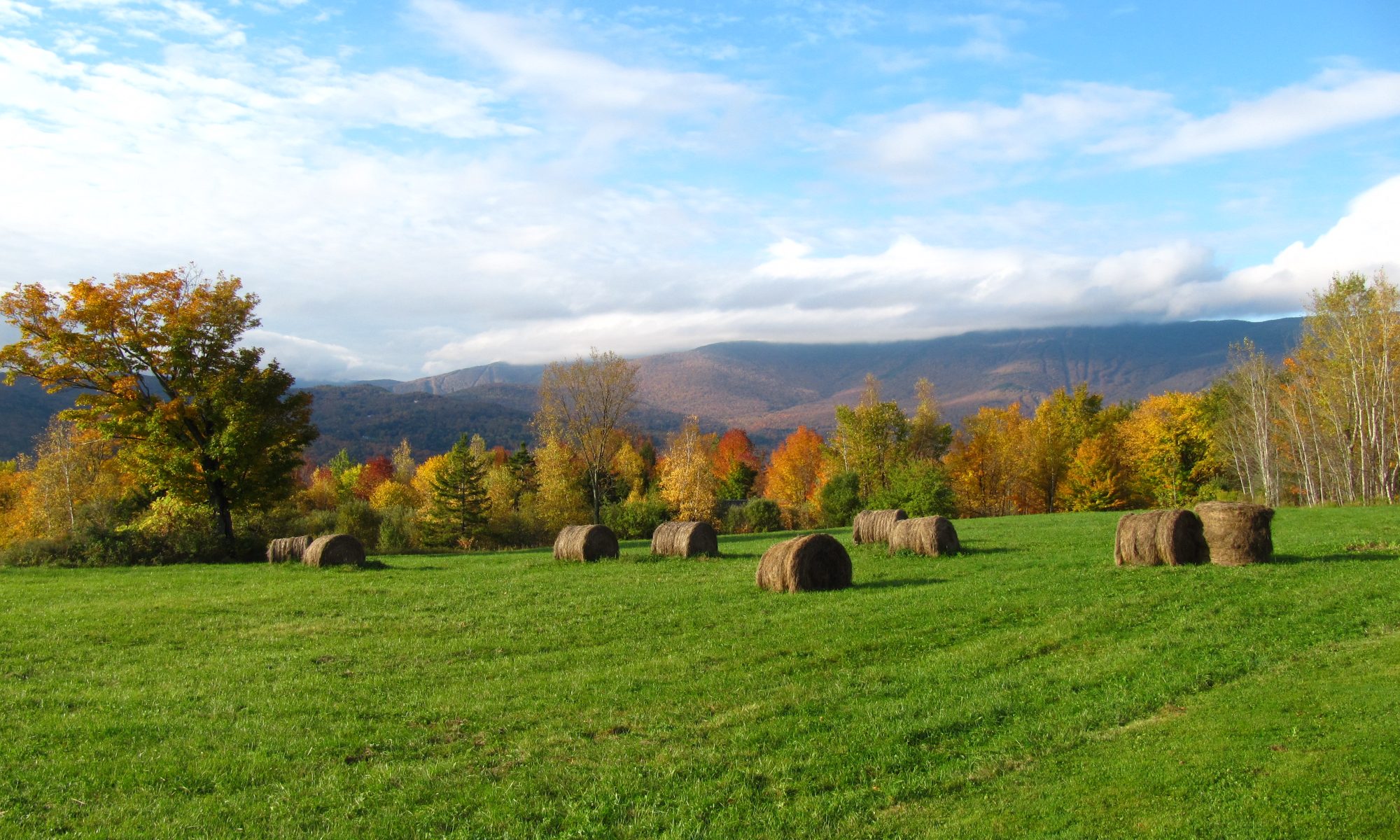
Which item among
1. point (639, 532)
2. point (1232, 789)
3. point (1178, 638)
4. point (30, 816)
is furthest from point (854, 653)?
point (639, 532)

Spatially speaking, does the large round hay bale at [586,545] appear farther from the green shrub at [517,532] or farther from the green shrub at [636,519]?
the green shrub at [517,532]

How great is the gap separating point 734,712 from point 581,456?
6282 cm

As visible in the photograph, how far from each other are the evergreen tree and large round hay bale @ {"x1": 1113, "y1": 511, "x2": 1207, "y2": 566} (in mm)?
46951

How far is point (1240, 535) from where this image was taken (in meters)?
19.2

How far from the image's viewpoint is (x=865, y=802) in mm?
7688

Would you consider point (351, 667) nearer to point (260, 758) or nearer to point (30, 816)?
point (260, 758)

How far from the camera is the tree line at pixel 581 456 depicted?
36.8 m

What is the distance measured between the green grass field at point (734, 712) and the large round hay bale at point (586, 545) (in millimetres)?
8673

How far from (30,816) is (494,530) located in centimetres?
5236

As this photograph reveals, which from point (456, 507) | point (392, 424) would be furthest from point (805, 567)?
point (392, 424)

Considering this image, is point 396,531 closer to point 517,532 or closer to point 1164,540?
point 517,532

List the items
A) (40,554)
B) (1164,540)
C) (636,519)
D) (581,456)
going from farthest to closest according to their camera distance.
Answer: (581,456)
(636,519)
(40,554)
(1164,540)

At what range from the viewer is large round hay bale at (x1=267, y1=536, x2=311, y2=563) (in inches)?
1185

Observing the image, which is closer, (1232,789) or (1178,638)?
(1232,789)
